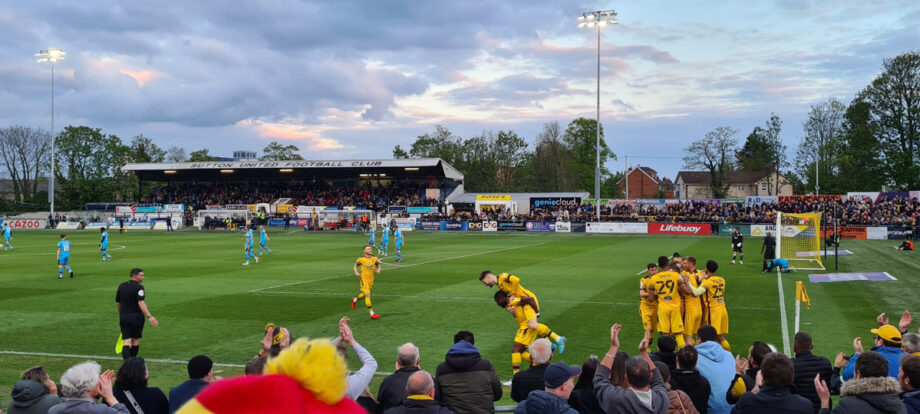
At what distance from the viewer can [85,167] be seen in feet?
317

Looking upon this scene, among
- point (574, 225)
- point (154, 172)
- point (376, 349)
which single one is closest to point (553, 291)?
point (376, 349)

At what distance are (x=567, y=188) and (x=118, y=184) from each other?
72083 mm

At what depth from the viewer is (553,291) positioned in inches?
838

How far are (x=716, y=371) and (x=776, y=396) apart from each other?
183 cm

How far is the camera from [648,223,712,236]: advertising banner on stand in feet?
180

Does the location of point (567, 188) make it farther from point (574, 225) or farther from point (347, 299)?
point (347, 299)

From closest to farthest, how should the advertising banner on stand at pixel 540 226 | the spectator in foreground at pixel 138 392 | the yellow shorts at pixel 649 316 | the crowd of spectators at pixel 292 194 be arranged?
the spectator in foreground at pixel 138 392, the yellow shorts at pixel 649 316, the advertising banner on stand at pixel 540 226, the crowd of spectators at pixel 292 194

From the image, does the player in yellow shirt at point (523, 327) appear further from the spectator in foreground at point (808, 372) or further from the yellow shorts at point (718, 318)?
the spectator in foreground at point (808, 372)

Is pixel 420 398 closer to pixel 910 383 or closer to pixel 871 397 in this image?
pixel 871 397

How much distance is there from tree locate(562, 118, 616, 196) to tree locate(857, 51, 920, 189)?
38.0 metres

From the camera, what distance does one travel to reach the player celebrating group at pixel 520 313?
11.0 meters

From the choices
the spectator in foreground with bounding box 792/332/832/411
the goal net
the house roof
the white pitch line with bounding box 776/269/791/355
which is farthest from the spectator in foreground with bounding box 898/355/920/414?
the house roof

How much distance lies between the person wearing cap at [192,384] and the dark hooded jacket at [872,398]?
5.28 metres

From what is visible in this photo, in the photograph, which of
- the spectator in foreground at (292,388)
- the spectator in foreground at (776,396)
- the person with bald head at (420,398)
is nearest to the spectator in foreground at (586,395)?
the spectator in foreground at (776,396)
